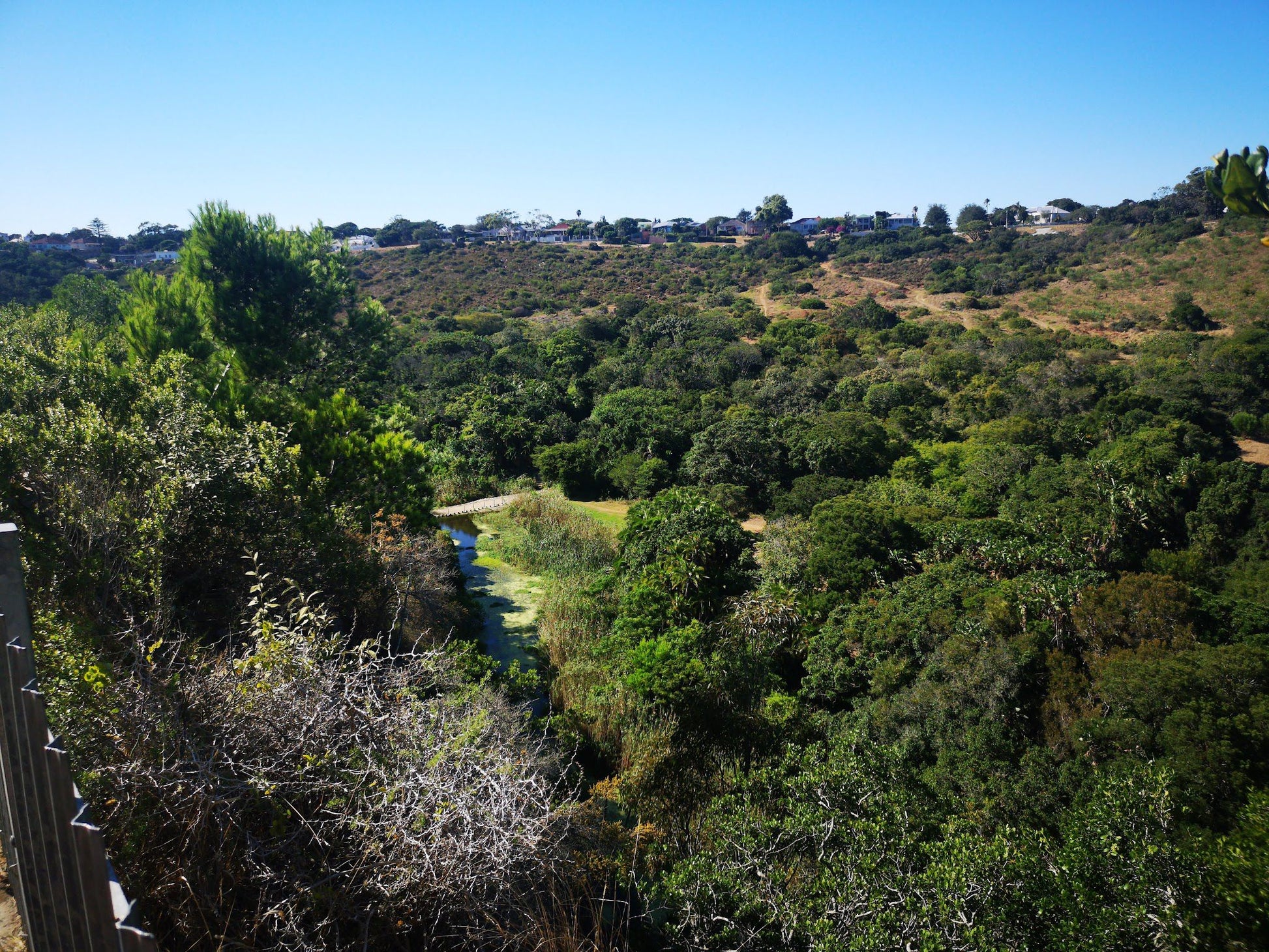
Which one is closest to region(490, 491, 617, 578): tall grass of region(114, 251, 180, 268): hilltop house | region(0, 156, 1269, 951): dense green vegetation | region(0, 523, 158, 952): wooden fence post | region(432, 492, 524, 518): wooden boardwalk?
region(0, 156, 1269, 951): dense green vegetation

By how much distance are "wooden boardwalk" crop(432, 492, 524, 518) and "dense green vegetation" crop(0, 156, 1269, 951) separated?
178 cm

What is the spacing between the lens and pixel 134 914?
175cm

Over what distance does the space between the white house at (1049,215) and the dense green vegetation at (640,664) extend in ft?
191

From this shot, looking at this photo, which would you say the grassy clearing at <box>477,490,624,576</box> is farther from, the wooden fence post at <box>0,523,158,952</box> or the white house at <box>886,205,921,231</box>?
the white house at <box>886,205,921,231</box>

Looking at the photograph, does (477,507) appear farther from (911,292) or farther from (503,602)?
(911,292)

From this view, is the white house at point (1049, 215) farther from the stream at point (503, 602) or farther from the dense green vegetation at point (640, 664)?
the stream at point (503, 602)

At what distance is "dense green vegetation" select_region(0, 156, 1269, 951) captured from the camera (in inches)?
190

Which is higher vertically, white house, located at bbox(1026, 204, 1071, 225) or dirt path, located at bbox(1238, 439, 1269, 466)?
white house, located at bbox(1026, 204, 1071, 225)

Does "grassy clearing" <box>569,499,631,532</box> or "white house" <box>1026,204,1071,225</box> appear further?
"white house" <box>1026,204,1071,225</box>

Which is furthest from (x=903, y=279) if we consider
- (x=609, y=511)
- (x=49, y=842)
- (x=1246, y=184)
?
(x=49, y=842)

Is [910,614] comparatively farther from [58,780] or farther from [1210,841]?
[58,780]

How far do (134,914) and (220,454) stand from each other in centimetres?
853

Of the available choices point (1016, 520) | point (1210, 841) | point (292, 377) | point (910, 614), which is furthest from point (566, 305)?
point (1210, 841)

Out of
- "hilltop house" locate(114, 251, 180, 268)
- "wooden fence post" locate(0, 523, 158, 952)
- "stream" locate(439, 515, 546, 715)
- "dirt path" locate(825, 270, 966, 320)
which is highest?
"hilltop house" locate(114, 251, 180, 268)
